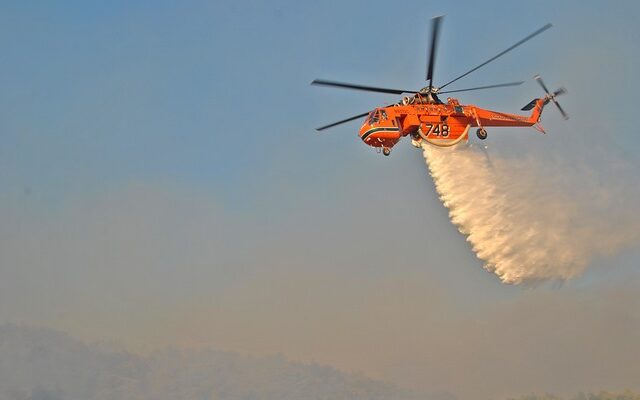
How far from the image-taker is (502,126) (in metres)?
48.1

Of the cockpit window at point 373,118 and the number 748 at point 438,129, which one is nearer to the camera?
the cockpit window at point 373,118

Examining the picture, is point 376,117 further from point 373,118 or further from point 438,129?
point 438,129

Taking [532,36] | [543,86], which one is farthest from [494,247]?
[532,36]

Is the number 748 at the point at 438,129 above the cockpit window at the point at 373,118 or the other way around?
the other way around

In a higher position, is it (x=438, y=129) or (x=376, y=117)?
(x=376, y=117)

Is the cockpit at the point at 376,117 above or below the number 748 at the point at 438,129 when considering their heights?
above

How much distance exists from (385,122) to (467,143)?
4909mm

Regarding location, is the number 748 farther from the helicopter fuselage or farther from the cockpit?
the cockpit

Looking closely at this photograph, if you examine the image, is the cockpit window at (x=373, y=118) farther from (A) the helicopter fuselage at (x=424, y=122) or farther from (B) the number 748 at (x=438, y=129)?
(B) the number 748 at (x=438, y=129)

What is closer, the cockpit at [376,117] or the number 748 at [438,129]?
the cockpit at [376,117]

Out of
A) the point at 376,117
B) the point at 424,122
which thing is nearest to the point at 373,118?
the point at 376,117

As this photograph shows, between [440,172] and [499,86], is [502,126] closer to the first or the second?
[440,172]

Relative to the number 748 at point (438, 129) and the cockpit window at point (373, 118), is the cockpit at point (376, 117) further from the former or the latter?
the number 748 at point (438, 129)

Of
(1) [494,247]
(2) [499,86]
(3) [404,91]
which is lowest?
(1) [494,247]
